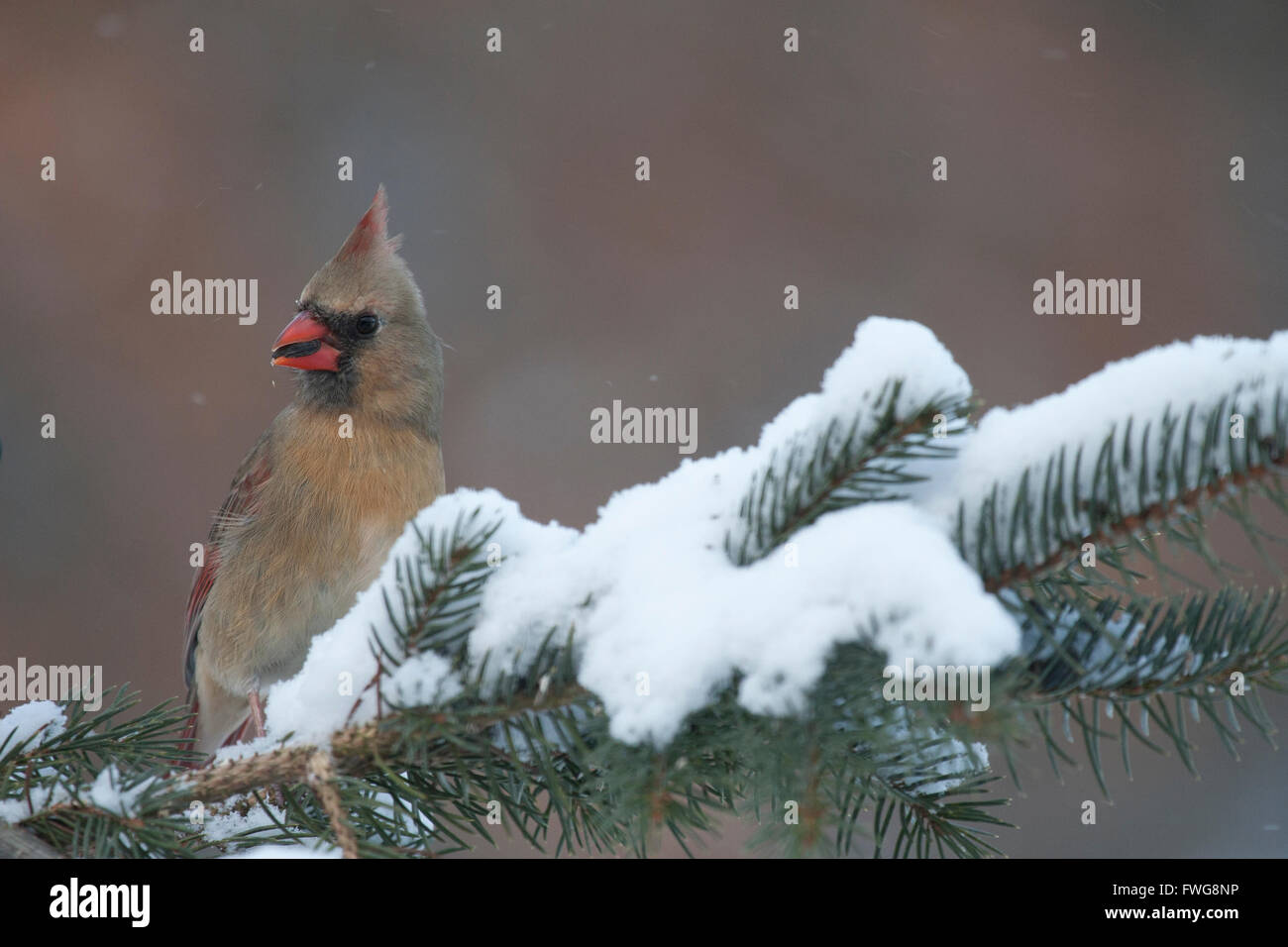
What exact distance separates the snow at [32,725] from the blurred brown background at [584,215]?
2.43m

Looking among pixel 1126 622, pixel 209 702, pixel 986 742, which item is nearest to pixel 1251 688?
pixel 1126 622

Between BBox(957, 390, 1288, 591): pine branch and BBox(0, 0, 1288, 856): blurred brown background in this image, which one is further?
BBox(0, 0, 1288, 856): blurred brown background

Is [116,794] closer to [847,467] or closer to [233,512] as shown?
[847,467]

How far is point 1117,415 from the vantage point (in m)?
0.75

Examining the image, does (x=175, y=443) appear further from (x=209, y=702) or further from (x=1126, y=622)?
(x=1126, y=622)

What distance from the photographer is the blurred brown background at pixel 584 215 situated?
3.58 metres

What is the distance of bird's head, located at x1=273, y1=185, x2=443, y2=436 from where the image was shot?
6.39 feet

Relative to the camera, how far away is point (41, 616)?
11.3 feet

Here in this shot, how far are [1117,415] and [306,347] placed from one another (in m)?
1.53

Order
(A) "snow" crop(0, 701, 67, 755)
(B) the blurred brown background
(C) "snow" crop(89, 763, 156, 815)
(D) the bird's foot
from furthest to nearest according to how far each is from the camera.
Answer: (B) the blurred brown background → (D) the bird's foot → (A) "snow" crop(0, 701, 67, 755) → (C) "snow" crop(89, 763, 156, 815)

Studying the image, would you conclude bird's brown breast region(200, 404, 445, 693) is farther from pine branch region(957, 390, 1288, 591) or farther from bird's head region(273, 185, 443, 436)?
pine branch region(957, 390, 1288, 591)

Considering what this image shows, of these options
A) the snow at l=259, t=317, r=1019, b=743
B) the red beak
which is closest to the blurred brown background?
the red beak

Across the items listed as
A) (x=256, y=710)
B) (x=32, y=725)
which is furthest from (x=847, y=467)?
(x=256, y=710)

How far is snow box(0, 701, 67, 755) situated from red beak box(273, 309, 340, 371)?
2.96ft
